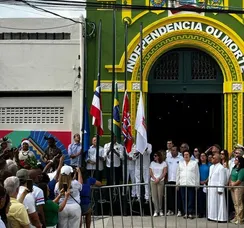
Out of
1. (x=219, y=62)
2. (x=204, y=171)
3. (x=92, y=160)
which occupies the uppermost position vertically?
(x=219, y=62)

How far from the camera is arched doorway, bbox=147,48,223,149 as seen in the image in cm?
1767

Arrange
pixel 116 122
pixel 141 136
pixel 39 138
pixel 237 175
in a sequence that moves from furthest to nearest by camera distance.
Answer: pixel 39 138
pixel 116 122
pixel 141 136
pixel 237 175

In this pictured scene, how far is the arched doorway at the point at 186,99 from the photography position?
1767 centimetres

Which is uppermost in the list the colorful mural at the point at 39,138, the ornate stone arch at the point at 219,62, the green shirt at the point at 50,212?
the ornate stone arch at the point at 219,62

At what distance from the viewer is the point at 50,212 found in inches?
322

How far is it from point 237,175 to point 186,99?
7.36 meters

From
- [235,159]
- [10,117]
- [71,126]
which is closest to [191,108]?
[71,126]

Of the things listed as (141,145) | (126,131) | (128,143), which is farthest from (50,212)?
(126,131)

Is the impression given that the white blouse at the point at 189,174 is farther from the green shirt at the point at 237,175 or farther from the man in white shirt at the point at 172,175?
the green shirt at the point at 237,175

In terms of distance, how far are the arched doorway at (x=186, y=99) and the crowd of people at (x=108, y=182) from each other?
9.67 ft

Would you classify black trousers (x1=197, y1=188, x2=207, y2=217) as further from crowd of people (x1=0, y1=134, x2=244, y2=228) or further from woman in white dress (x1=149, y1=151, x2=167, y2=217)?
woman in white dress (x1=149, y1=151, x2=167, y2=217)

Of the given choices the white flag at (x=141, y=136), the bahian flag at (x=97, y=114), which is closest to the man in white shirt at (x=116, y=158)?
the bahian flag at (x=97, y=114)

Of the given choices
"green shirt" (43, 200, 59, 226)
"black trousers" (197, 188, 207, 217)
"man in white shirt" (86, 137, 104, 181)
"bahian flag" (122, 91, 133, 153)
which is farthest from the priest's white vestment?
"green shirt" (43, 200, 59, 226)

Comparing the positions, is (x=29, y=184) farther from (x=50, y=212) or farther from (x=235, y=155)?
(x=235, y=155)
